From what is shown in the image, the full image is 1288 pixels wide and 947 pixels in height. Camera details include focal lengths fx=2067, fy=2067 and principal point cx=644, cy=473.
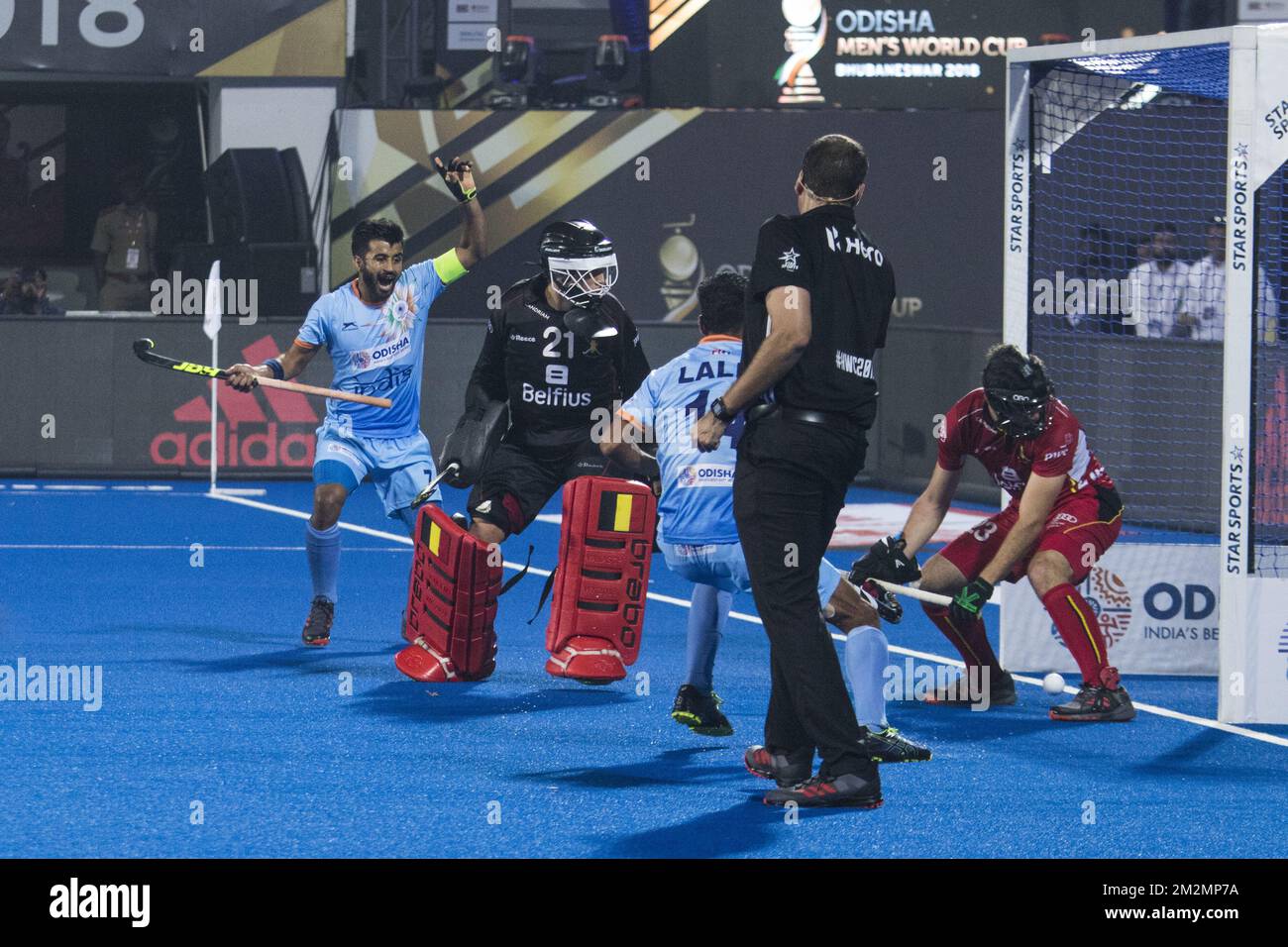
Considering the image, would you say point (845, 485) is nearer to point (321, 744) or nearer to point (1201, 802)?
point (1201, 802)

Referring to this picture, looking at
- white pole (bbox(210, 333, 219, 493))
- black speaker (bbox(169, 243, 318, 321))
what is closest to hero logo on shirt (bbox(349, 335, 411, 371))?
white pole (bbox(210, 333, 219, 493))

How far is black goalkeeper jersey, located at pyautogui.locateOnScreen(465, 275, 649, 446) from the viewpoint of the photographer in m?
9.48

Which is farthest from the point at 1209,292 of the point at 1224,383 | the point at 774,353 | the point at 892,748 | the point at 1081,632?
the point at 774,353

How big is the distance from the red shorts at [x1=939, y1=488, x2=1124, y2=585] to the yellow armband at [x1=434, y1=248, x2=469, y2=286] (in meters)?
2.98

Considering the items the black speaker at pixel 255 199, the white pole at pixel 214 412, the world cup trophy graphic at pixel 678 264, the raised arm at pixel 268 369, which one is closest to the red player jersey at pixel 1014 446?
the raised arm at pixel 268 369

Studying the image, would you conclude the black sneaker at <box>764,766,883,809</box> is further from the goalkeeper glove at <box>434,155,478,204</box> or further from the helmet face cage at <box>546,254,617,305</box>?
the goalkeeper glove at <box>434,155,478,204</box>

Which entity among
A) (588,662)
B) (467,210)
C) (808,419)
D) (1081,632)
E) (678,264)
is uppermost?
(678,264)

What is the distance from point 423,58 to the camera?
21141 mm

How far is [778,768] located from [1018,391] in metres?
2.29

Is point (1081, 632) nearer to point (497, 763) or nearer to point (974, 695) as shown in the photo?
point (974, 695)

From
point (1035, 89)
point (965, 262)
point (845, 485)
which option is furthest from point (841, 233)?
point (965, 262)

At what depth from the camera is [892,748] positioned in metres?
7.86

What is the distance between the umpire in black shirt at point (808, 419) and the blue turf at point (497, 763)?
451 mm

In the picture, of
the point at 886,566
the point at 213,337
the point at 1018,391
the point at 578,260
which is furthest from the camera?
the point at 213,337
